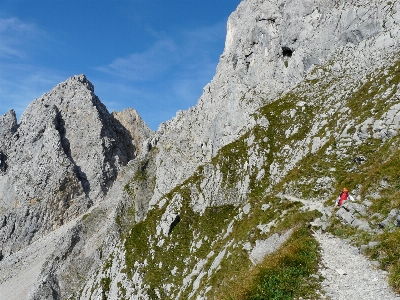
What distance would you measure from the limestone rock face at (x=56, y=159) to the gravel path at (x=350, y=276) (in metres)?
141

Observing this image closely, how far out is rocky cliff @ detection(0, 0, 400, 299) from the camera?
839 inches

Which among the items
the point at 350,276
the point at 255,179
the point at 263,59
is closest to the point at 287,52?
the point at 263,59

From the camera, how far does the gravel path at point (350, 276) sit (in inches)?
435

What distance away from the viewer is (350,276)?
12.6 m

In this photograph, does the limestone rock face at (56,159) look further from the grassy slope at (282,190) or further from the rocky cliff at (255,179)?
the grassy slope at (282,190)

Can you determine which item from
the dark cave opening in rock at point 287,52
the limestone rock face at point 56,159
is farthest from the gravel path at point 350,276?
the limestone rock face at point 56,159

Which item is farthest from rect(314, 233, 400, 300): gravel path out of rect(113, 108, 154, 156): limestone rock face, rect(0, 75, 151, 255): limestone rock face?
rect(113, 108, 154, 156): limestone rock face

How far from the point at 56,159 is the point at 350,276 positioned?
15377 centimetres

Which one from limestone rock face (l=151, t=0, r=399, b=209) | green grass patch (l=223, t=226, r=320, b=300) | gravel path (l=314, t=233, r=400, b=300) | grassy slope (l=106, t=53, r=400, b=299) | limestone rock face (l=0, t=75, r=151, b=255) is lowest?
gravel path (l=314, t=233, r=400, b=300)

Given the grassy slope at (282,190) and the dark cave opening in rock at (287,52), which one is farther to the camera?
the dark cave opening in rock at (287,52)

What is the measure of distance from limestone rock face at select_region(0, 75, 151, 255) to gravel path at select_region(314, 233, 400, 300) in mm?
141365

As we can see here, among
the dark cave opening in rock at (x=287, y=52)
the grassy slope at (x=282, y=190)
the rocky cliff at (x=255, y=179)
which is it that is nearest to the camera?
the grassy slope at (x=282, y=190)

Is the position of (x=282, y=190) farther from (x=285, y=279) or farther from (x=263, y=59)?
(x=263, y=59)

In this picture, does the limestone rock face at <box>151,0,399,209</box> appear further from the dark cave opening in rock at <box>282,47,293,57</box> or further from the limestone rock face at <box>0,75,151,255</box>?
the limestone rock face at <box>0,75,151,255</box>
